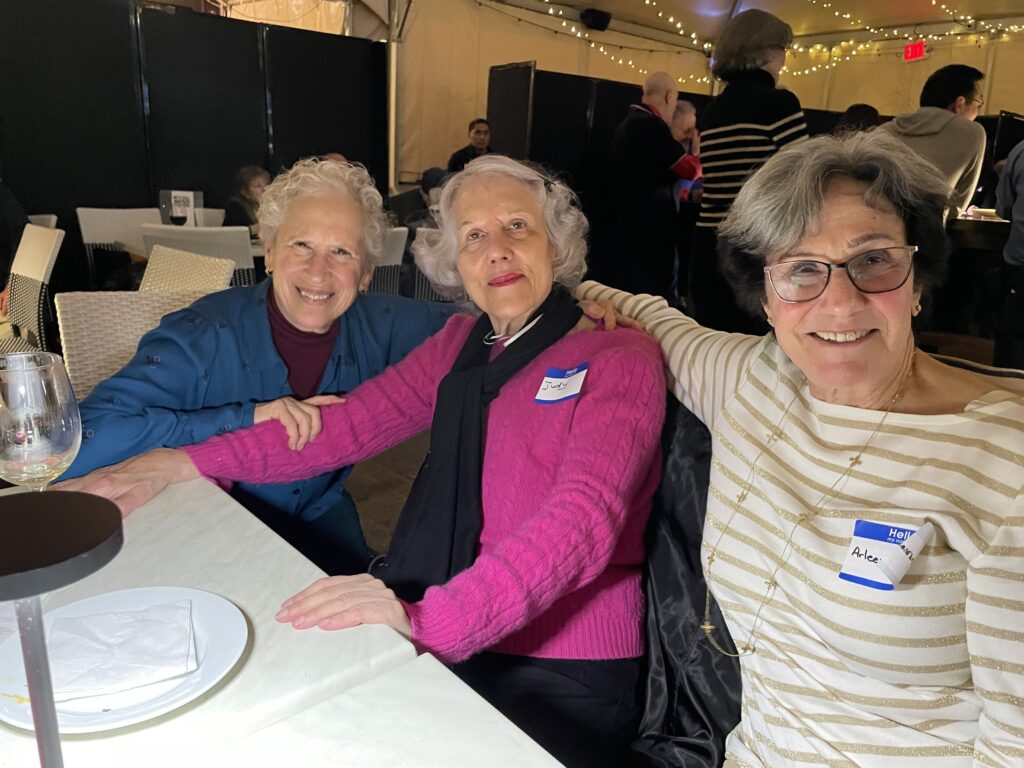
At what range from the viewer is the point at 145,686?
862 mm

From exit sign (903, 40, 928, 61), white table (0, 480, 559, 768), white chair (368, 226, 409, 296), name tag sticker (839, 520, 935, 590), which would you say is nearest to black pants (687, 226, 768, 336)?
white chair (368, 226, 409, 296)

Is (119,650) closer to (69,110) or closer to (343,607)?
(343,607)

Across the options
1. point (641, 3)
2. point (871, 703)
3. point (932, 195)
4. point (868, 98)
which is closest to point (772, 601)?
point (871, 703)

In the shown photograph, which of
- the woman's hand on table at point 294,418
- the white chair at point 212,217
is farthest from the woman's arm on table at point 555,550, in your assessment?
the white chair at point 212,217

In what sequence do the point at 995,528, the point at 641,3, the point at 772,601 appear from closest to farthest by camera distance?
the point at 995,528
the point at 772,601
the point at 641,3

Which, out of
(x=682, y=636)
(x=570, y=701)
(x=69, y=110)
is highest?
(x=69, y=110)

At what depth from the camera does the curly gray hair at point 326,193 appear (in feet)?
6.19

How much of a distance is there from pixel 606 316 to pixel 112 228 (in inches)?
209

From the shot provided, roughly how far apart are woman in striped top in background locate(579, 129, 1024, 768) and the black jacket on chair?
0.04 meters

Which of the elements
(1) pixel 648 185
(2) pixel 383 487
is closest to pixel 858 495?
(2) pixel 383 487

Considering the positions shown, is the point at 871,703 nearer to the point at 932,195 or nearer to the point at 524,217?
the point at 932,195

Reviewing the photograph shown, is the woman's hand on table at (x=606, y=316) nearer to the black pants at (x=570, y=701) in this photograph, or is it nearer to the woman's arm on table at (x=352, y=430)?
the woman's arm on table at (x=352, y=430)

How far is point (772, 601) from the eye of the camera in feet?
3.89

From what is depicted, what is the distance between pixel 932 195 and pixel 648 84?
13.9 feet
